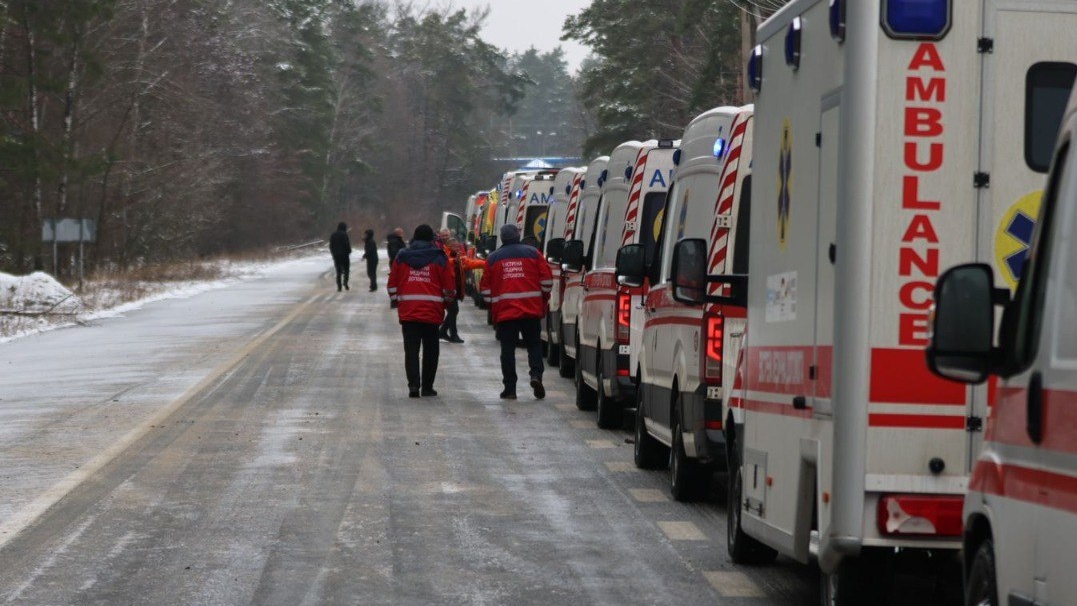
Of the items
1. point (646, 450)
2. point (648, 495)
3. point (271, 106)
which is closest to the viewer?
point (648, 495)

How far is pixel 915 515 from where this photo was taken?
21.3ft

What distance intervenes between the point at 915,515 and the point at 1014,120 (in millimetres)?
1441

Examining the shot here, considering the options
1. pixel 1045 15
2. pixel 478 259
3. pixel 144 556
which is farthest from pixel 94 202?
A: pixel 1045 15

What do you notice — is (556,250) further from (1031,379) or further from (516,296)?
(1031,379)

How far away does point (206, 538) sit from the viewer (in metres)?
9.81

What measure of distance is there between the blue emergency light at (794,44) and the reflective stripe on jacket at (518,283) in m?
11.4

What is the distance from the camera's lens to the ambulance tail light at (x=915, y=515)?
21.3 ft

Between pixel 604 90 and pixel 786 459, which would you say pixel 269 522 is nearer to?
pixel 786 459

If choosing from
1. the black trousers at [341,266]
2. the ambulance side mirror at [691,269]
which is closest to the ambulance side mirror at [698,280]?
the ambulance side mirror at [691,269]

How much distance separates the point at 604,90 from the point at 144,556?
7214cm

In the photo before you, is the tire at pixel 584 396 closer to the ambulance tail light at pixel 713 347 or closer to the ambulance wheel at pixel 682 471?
the ambulance wheel at pixel 682 471

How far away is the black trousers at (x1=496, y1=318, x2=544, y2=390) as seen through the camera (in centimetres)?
1897

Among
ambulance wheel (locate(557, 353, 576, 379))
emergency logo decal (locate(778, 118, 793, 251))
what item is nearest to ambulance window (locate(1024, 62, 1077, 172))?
emergency logo decal (locate(778, 118, 793, 251))

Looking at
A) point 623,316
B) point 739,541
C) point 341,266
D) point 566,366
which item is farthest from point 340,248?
point 739,541
